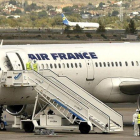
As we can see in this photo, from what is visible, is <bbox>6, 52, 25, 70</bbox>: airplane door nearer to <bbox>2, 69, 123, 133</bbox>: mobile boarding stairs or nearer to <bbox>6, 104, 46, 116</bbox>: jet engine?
<bbox>2, 69, 123, 133</bbox>: mobile boarding stairs

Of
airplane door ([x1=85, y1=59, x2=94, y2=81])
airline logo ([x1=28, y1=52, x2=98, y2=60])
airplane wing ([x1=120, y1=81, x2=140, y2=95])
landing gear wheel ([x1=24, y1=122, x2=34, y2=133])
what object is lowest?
landing gear wheel ([x1=24, y1=122, x2=34, y2=133])

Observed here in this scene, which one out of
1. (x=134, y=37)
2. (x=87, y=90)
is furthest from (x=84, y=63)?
(x=134, y=37)

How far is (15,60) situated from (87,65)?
4.98m

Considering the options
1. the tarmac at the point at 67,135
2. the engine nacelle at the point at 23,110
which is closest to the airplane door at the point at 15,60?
the engine nacelle at the point at 23,110

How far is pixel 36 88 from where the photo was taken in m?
38.2

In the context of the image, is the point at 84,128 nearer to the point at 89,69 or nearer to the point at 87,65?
the point at 89,69

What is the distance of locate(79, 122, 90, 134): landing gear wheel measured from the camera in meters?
37.2

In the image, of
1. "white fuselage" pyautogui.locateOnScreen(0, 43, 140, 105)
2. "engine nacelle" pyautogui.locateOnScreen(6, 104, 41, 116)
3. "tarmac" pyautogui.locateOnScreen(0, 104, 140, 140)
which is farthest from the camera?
"engine nacelle" pyautogui.locateOnScreen(6, 104, 41, 116)

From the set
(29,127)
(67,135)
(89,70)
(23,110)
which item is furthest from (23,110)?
(67,135)

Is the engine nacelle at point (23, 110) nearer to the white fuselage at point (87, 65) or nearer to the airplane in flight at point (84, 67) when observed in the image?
the airplane in flight at point (84, 67)

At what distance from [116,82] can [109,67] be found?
3.28 ft

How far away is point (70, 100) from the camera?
37594mm

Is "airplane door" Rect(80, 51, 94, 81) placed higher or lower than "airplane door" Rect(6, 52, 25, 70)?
lower

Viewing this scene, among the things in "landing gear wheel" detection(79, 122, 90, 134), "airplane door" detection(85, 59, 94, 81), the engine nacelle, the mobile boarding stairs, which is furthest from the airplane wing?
"landing gear wheel" detection(79, 122, 90, 134)
